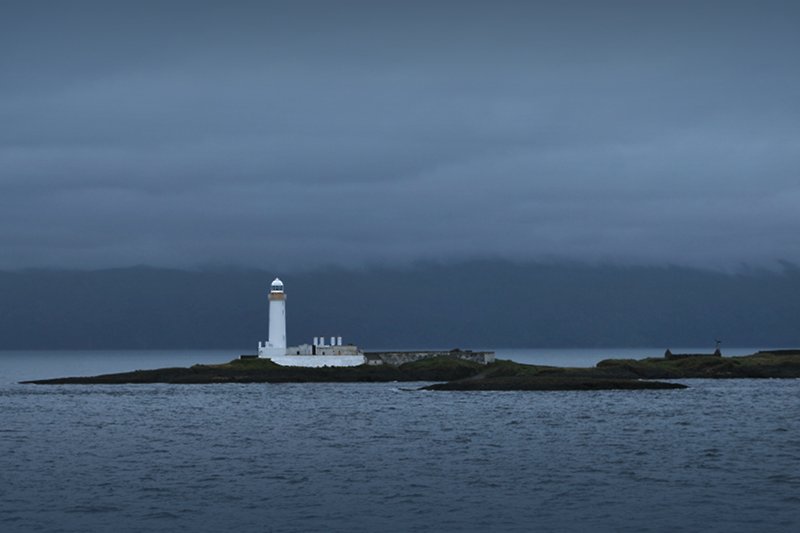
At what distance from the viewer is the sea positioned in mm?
37125

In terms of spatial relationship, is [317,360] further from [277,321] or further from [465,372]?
[465,372]

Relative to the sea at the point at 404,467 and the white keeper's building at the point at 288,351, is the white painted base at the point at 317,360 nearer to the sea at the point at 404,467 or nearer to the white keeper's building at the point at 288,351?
the white keeper's building at the point at 288,351

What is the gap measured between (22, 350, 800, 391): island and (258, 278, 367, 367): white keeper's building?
163cm

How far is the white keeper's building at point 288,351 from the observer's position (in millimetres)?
134625

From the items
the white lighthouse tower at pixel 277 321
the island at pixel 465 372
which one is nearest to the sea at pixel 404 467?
the island at pixel 465 372

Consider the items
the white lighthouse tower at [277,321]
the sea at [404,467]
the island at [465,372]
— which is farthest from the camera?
the white lighthouse tower at [277,321]

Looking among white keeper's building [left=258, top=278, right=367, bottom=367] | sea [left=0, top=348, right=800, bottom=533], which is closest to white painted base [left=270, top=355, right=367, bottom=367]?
white keeper's building [left=258, top=278, right=367, bottom=367]

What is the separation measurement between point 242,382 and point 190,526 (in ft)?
315

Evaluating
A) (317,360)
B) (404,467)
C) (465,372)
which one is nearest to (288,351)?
(317,360)

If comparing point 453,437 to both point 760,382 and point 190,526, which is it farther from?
point 760,382

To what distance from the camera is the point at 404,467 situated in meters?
50.2

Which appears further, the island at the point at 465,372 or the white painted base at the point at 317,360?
the white painted base at the point at 317,360

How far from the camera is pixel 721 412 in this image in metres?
80.9

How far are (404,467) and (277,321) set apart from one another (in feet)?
282
